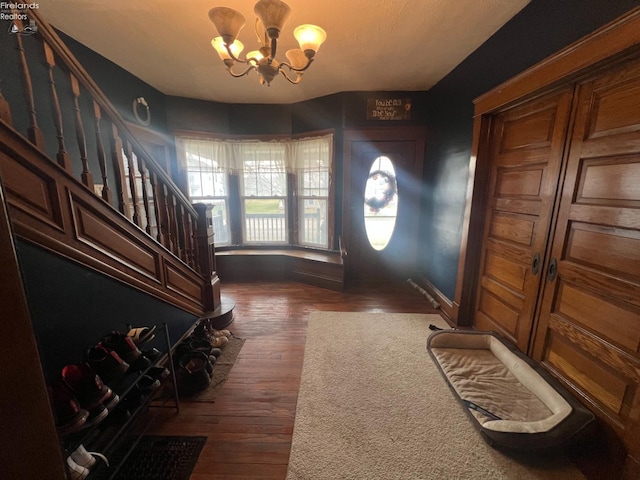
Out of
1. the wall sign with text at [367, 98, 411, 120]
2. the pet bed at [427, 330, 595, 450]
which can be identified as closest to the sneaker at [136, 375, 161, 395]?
the pet bed at [427, 330, 595, 450]

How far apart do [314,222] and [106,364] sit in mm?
3127

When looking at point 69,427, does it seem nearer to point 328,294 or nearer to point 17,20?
point 17,20

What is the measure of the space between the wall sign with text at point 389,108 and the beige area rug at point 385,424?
2754 millimetres

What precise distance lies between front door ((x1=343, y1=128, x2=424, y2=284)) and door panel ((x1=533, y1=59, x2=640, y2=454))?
200 centimetres

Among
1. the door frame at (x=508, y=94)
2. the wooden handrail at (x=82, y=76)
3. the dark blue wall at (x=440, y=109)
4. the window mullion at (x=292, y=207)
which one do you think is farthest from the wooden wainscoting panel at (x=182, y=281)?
the door frame at (x=508, y=94)

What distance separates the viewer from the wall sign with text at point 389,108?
129 inches

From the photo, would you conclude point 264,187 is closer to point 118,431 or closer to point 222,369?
point 222,369

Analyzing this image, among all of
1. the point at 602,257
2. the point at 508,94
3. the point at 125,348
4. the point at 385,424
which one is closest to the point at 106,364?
the point at 125,348

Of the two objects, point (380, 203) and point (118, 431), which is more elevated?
point (380, 203)

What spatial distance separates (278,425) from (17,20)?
7.46 feet

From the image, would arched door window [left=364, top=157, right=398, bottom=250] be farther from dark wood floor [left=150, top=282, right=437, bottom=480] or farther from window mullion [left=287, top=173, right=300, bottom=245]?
window mullion [left=287, top=173, right=300, bottom=245]

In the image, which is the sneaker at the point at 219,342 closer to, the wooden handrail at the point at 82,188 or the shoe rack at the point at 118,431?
the wooden handrail at the point at 82,188

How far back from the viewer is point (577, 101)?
1.50 m

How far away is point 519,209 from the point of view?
1.94m
